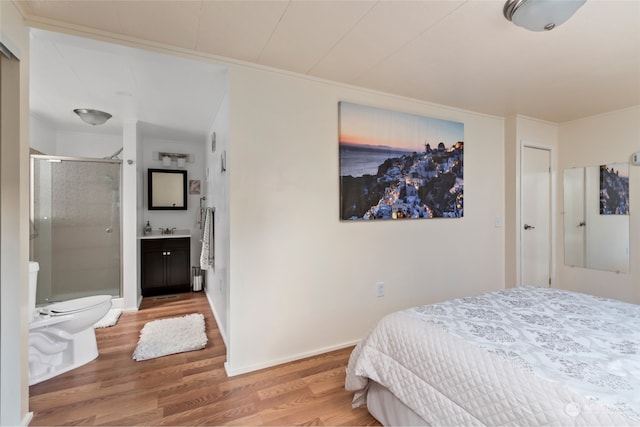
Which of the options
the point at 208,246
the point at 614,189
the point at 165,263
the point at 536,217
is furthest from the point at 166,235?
the point at 614,189

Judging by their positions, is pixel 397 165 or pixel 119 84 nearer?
pixel 119 84

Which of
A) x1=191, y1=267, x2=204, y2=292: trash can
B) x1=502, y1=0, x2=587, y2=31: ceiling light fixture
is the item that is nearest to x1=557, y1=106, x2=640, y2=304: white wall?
x1=502, y1=0, x2=587, y2=31: ceiling light fixture

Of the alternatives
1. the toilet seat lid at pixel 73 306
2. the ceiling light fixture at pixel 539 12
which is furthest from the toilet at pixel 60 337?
the ceiling light fixture at pixel 539 12

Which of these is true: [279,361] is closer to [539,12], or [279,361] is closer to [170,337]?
[170,337]

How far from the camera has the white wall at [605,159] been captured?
3.03 m

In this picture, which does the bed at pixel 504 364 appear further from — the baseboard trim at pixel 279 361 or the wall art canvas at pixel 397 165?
the wall art canvas at pixel 397 165

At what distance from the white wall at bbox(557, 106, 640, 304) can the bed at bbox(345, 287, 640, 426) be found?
1891 mm

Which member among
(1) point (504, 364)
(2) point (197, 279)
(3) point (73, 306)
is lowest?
(2) point (197, 279)

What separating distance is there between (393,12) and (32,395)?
3.21 m

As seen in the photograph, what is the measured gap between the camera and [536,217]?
346 centimetres

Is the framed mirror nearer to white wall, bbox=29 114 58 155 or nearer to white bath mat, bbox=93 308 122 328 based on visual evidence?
white wall, bbox=29 114 58 155

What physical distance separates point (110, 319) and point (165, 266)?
37.9 inches

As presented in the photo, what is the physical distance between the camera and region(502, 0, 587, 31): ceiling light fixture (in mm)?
1376

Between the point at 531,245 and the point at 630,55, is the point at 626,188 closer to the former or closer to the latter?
the point at 531,245
